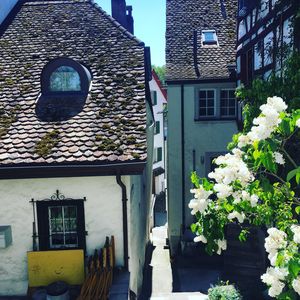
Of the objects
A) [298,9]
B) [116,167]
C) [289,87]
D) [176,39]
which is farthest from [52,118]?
[176,39]

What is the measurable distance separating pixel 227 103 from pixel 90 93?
7.11 meters

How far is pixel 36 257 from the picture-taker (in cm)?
732

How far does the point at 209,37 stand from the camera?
49.4 ft

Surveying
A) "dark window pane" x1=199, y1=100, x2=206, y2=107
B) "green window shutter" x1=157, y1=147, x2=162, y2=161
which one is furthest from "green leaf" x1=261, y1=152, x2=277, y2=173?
"green window shutter" x1=157, y1=147, x2=162, y2=161

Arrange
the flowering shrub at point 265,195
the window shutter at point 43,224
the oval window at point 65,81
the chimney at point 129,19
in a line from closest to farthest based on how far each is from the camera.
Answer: the flowering shrub at point 265,195 → the window shutter at point 43,224 → the oval window at point 65,81 → the chimney at point 129,19

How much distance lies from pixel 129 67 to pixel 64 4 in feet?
14.5

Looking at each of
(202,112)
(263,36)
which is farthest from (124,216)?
(202,112)

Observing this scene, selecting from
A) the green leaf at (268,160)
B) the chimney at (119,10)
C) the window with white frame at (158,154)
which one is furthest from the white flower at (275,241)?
the window with white frame at (158,154)

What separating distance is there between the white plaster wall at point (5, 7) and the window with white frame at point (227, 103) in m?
8.19

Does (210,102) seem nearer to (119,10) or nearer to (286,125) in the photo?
(119,10)

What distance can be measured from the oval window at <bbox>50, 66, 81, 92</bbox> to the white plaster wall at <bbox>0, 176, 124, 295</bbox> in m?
2.76

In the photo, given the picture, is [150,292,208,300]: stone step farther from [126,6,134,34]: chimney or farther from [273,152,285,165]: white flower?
[126,6,134,34]: chimney

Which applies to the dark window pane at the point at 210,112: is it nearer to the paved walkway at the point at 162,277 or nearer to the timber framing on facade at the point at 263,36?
the timber framing on facade at the point at 263,36

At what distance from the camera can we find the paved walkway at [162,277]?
36.4 ft
